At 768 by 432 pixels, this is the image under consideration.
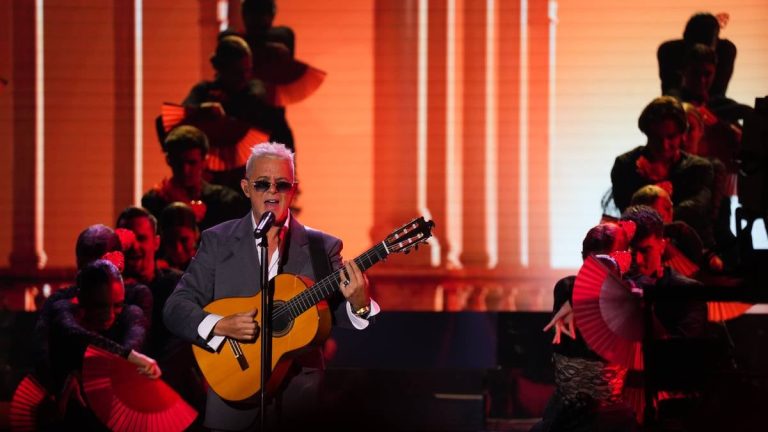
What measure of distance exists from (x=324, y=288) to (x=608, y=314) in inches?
55.8

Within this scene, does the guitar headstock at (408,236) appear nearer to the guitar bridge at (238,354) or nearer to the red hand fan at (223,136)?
the guitar bridge at (238,354)

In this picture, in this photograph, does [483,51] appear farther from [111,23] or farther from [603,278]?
[603,278]

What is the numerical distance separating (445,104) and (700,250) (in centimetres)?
203

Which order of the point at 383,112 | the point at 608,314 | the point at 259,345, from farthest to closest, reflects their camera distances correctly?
the point at 383,112
the point at 608,314
the point at 259,345

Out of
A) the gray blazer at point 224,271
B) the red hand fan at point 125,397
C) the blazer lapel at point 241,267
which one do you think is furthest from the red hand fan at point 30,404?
the blazer lapel at point 241,267

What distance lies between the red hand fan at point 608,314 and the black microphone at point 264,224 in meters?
1.68

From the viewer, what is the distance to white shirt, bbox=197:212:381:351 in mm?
4552

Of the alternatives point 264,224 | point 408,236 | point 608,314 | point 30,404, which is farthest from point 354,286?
point 30,404

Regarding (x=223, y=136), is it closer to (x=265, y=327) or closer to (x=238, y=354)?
(x=238, y=354)

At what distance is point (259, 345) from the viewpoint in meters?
4.62

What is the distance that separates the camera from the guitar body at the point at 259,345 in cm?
457

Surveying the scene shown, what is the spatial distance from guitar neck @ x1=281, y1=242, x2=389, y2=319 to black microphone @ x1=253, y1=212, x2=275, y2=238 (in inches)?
14.5

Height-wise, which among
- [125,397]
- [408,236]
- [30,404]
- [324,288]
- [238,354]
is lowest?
[30,404]

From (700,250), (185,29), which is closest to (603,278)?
(700,250)
